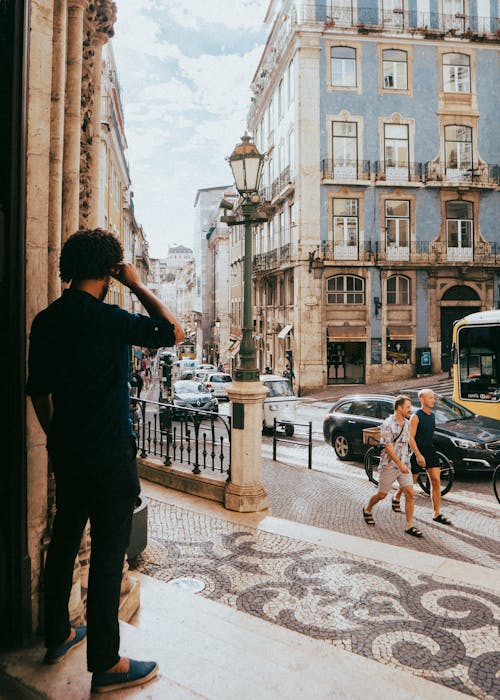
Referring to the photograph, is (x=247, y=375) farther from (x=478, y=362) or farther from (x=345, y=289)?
(x=345, y=289)

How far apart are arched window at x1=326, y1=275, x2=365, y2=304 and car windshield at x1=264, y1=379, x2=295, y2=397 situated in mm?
13294

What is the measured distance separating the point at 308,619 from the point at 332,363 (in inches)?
1032

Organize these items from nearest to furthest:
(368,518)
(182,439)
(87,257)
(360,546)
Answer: (87,257) < (360,546) < (368,518) < (182,439)

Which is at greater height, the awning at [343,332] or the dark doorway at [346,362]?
the awning at [343,332]

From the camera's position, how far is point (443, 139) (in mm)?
30641

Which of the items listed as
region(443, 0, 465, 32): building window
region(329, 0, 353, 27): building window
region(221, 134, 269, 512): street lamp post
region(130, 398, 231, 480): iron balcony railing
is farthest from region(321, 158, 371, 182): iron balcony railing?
region(221, 134, 269, 512): street lamp post

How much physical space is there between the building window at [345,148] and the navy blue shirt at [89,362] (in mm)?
29453

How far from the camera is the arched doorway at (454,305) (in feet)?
102

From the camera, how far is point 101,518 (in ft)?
8.07

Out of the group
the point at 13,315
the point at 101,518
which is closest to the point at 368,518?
the point at 101,518

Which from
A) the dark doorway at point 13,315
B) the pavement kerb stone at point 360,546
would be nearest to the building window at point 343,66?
the pavement kerb stone at point 360,546

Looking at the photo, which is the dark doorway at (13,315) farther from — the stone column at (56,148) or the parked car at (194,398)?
the parked car at (194,398)

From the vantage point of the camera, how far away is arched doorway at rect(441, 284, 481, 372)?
102 ft

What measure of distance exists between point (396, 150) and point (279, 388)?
19.6 meters
